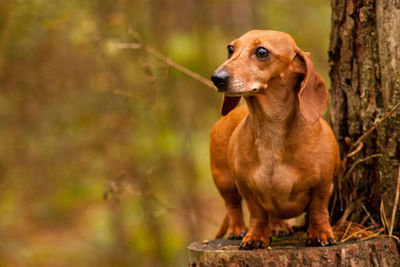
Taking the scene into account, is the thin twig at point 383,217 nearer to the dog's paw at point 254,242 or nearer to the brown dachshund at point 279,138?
the brown dachshund at point 279,138

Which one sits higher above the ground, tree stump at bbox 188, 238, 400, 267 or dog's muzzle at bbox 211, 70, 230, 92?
dog's muzzle at bbox 211, 70, 230, 92

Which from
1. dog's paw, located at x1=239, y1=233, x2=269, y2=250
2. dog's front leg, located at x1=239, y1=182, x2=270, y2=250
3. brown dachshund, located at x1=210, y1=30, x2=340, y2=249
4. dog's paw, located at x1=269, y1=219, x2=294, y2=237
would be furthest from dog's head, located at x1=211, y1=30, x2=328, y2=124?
dog's paw, located at x1=269, y1=219, x2=294, y2=237

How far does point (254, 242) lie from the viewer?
359 centimetres

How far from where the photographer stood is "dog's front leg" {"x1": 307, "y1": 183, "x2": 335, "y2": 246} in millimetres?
3598

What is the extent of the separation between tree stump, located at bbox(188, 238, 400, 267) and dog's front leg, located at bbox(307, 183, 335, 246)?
10 centimetres

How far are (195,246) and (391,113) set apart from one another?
160 cm

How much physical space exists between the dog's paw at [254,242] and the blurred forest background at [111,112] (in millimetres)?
3382

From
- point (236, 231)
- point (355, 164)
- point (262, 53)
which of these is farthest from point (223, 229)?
point (262, 53)

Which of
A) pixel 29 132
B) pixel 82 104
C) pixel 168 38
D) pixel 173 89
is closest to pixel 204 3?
pixel 168 38

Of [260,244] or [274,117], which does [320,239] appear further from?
[274,117]

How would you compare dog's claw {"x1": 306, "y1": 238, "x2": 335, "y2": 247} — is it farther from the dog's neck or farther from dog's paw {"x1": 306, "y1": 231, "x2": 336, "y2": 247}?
the dog's neck

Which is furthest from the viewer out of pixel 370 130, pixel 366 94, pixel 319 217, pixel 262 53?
pixel 366 94

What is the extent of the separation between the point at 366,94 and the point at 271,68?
1.04 m

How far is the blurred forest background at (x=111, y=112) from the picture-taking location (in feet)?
25.1
